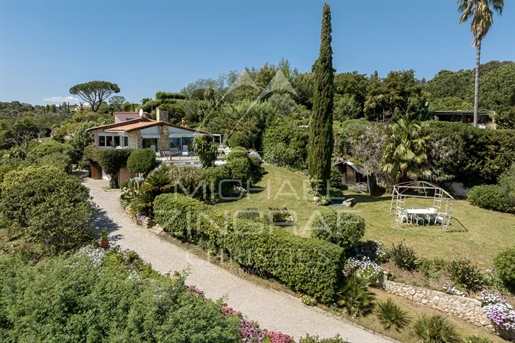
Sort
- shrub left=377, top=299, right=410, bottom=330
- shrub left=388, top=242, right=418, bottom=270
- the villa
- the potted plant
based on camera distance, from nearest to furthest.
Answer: shrub left=377, top=299, right=410, bottom=330
shrub left=388, top=242, right=418, bottom=270
the potted plant
the villa

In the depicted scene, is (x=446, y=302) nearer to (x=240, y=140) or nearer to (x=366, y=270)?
(x=366, y=270)

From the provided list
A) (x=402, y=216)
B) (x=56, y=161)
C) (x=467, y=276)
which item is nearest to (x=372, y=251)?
(x=467, y=276)

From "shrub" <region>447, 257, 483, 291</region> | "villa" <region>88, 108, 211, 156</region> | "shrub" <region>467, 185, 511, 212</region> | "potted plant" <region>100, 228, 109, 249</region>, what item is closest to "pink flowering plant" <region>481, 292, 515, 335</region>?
"shrub" <region>447, 257, 483, 291</region>

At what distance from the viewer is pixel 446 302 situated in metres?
10.1

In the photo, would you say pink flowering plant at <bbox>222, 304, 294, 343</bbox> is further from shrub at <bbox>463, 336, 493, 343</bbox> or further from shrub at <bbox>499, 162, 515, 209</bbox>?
shrub at <bbox>499, 162, 515, 209</bbox>

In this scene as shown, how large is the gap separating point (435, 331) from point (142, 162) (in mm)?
21679

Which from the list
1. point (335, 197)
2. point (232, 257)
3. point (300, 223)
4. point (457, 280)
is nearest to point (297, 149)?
point (335, 197)

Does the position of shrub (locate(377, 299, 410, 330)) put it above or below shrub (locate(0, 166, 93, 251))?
below

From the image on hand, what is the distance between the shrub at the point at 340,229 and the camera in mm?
11688

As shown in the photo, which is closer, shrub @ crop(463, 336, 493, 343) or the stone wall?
→ shrub @ crop(463, 336, 493, 343)

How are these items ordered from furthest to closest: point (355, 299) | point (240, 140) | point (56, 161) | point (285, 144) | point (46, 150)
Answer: point (240, 140) → point (46, 150) → point (285, 144) → point (56, 161) → point (355, 299)

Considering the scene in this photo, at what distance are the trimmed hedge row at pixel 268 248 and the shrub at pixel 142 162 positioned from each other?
1064 centimetres

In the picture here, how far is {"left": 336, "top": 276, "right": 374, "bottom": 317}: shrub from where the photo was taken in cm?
994

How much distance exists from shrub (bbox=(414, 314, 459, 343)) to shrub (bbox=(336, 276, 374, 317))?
152 cm
